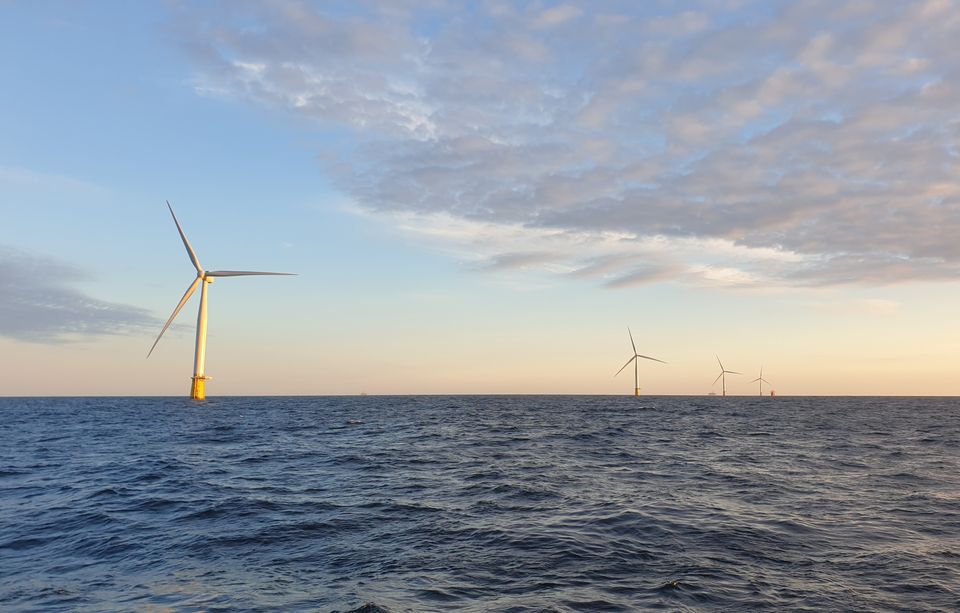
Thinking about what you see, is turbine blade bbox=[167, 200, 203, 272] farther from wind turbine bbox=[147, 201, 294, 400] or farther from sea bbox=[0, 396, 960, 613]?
sea bbox=[0, 396, 960, 613]

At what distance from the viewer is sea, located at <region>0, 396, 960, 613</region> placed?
53.6 feet

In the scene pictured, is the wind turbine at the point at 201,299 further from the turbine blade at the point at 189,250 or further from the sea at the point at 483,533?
the sea at the point at 483,533

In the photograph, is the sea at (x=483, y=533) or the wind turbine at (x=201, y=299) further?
the wind turbine at (x=201, y=299)

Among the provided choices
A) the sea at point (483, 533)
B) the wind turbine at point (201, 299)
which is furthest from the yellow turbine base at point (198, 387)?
the sea at point (483, 533)

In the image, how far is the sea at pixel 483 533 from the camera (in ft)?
53.6

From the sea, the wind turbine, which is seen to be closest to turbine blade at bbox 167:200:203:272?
the wind turbine

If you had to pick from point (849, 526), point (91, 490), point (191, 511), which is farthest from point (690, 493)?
point (91, 490)

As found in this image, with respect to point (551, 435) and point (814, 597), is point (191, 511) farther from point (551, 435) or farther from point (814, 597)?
point (551, 435)

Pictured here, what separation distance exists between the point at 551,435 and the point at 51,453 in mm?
46535

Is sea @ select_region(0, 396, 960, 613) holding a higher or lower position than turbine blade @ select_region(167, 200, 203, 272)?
lower

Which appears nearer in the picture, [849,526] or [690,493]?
[849,526]

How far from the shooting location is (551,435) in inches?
2650

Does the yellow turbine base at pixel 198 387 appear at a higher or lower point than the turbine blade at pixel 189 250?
lower

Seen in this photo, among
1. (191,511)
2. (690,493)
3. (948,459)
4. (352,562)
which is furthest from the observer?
(948,459)
